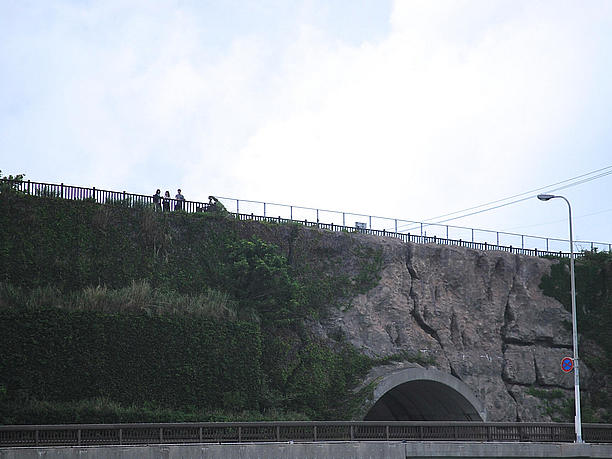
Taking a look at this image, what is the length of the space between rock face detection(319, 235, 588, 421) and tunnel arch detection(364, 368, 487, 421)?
170cm

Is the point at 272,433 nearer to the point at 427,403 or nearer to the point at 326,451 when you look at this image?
the point at 326,451

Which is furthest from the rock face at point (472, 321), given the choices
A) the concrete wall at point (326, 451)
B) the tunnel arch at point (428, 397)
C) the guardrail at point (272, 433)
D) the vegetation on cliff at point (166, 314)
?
the concrete wall at point (326, 451)

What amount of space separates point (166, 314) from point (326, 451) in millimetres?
10240

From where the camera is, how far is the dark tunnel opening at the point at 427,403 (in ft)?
141

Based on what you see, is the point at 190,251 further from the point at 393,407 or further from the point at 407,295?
the point at 393,407

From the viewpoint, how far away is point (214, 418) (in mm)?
35000

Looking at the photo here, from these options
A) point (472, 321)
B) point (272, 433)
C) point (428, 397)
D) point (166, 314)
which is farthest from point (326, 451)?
point (472, 321)

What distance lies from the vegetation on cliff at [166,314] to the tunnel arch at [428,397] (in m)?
2.09

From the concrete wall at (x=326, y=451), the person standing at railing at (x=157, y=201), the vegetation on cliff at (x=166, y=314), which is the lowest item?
the concrete wall at (x=326, y=451)

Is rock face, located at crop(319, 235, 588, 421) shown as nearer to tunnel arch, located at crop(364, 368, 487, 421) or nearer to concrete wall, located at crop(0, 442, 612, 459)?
tunnel arch, located at crop(364, 368, 487, 421)

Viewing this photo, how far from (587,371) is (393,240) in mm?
13839

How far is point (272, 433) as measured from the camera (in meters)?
31.0

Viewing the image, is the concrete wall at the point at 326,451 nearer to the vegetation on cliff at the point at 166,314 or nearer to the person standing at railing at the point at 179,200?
the vegetation on cliff at the point at 166,314

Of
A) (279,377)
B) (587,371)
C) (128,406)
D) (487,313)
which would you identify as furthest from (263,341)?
(587,371)
